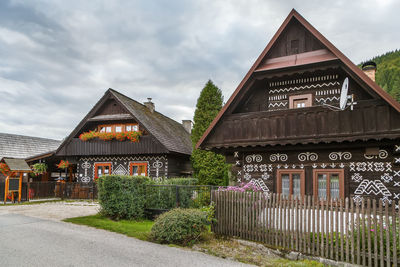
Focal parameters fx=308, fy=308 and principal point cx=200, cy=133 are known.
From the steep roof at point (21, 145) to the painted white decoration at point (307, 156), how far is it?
28862 mm

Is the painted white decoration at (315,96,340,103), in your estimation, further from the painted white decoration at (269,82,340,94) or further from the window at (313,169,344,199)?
the window at (313,169,344,199)

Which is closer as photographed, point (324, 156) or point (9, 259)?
point (9, 259)

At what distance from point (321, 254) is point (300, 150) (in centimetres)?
594

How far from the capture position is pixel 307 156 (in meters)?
12.6

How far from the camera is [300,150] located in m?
12.7

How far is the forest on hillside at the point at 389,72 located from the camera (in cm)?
4832

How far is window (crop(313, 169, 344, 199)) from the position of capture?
11.8m

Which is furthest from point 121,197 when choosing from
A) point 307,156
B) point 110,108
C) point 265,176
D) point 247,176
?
point 110,108

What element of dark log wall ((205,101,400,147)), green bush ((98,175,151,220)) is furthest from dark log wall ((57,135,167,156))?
green bush ((98,175,151,220))

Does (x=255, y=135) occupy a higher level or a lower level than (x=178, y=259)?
higher

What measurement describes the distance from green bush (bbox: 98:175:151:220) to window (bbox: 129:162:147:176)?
9.72 metres

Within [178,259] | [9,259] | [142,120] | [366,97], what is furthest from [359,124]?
[142,120]

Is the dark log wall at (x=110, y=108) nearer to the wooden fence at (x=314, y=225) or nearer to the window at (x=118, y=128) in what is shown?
the window at (x=118, y=128)

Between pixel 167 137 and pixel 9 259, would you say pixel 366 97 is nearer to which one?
pixel 9 259
